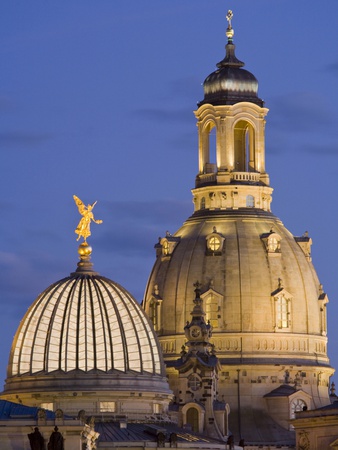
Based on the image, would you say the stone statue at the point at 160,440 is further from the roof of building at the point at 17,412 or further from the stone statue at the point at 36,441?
the stone statue at the point at 36,441

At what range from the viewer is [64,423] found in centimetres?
18088

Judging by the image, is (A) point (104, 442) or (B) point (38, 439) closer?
(B) point (38, 439)

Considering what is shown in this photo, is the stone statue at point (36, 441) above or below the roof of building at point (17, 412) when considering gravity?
below

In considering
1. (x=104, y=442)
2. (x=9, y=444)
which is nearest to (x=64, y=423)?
(x=9, y=444)

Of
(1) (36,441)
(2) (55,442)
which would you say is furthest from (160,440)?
(2) (55,442)

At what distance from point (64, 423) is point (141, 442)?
19.5 meters

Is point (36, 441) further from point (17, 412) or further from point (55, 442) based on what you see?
point (17, 412)

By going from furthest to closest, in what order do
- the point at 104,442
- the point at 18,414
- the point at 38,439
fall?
the point at 104,442 → the point at 18,414 → the point at 38,439

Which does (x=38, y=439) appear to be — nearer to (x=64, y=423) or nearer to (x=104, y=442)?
(x=64, y=423)

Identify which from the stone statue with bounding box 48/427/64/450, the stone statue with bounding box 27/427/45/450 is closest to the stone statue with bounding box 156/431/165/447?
the stone statue with bounding box 27/427/45/450

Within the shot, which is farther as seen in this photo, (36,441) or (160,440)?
(160,440)

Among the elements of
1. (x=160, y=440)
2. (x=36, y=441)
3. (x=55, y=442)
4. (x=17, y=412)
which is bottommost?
(x=55, y=442)

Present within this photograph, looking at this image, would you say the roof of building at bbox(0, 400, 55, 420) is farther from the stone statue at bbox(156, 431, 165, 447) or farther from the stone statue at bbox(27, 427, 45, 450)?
the stone statue at bbox(156, 431, 165, 447)

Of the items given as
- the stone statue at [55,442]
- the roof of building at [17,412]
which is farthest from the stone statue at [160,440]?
the stone statue at [55,442]
